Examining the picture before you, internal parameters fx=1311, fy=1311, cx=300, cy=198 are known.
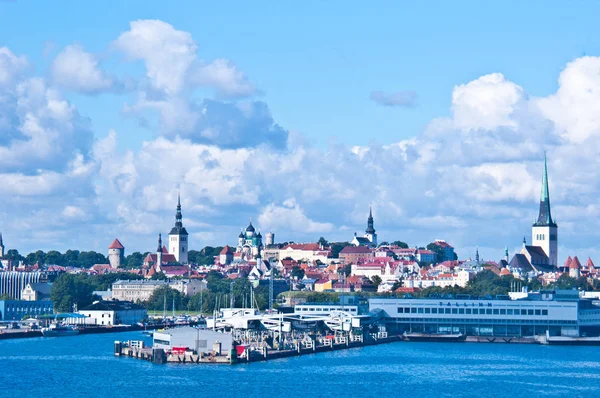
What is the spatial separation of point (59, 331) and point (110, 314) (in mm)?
14212

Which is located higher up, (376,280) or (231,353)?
(376,280)

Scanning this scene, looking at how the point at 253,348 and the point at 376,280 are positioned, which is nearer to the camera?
the point at 253,348

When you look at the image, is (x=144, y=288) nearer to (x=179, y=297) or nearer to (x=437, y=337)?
(x=179, y=297)

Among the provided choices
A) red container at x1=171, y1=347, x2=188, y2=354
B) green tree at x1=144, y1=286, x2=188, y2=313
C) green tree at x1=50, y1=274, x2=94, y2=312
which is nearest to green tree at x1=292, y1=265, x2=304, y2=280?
green tree at x1=144, y1=286, x2=188, y2=313

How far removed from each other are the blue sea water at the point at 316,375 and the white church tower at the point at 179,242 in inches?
4432

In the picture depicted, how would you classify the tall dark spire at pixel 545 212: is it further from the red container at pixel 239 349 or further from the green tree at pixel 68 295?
the red container at pixel 239 349

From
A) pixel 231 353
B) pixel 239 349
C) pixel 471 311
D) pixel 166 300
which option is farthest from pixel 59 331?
pixel 166 300

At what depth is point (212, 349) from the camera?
65.7 m

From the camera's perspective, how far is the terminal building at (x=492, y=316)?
3595 inches

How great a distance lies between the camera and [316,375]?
59.9 m

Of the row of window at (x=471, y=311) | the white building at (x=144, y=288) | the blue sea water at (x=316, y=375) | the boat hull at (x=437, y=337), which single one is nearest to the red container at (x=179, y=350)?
the blue sea water at (x=316, y=375)

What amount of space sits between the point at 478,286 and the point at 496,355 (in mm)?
57079

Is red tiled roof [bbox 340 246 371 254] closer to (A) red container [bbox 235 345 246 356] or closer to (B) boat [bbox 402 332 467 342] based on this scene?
(B) boat [bbox 402 332 467 342]

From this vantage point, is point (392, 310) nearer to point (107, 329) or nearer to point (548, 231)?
point (107, 329)
